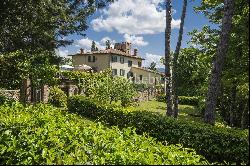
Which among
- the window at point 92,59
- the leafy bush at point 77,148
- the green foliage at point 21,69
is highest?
the window at point 92,59

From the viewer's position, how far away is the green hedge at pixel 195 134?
43.8 feet

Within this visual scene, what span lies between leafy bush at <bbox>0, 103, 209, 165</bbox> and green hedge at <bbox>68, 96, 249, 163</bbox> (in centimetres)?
447

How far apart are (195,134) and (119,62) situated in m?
59.7

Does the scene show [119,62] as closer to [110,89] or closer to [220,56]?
[110,89]

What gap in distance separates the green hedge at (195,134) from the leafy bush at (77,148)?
4.47 meters

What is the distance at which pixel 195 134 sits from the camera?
15.3 metres

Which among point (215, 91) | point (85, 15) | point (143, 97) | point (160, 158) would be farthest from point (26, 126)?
point (143, 97)

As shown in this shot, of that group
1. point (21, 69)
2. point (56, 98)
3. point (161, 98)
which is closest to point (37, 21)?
point (21, 69)

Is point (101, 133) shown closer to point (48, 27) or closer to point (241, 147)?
point (241, 147)

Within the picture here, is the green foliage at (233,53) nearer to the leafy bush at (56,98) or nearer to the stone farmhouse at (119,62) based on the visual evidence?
the leafy bush at (56,98)

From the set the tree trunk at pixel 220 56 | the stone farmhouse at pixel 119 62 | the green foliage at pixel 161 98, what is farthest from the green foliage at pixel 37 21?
the stone farmhouse at pixel 119 62

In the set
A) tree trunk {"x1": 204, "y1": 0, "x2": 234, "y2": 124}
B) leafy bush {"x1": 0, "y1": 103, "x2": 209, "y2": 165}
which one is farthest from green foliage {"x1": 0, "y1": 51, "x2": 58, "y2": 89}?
leafy bush {"x1": 0, "y1": 103, "x2": 209, "y2": 165}

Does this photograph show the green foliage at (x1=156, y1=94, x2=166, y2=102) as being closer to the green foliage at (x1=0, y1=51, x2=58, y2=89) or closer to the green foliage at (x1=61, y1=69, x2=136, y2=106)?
the green foliage at (x1=61, y1=69, x2=136, y2=106)

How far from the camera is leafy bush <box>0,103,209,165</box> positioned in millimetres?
7508
